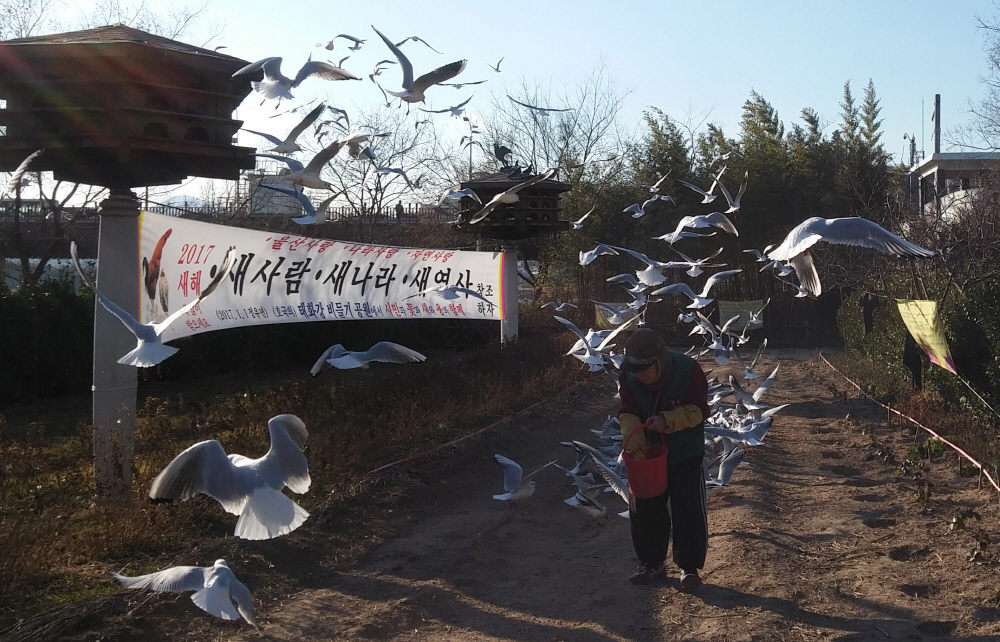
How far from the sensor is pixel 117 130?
530 cm

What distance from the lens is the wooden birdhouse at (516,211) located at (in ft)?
39.3

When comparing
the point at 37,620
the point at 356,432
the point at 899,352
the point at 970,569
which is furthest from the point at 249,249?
the point at 899,352

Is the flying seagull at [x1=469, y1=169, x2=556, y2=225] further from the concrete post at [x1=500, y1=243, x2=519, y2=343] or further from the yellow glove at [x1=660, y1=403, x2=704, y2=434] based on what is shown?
the concrete post at [x1=500, y1=243, x2=519, y2=343]

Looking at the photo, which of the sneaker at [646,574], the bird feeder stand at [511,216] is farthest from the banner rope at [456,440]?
the sneaker at [646,574]

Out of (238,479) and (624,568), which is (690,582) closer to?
(624,568)

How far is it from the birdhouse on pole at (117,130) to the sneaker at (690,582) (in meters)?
3.73

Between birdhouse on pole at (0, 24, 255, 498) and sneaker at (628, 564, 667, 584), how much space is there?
3.46 m

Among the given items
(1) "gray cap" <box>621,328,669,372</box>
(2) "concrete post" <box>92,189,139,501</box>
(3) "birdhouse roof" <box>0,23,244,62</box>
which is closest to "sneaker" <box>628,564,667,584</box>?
(1) "gray cap" <box>621,328,669,372</box>

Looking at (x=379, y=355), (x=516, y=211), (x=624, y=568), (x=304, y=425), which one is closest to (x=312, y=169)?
(x=379, y=355)

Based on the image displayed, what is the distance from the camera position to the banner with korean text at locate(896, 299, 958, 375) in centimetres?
796

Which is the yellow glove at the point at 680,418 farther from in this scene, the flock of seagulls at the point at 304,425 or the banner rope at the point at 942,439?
the banner rope at the point at 942,439

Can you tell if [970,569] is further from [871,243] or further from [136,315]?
[136,315]

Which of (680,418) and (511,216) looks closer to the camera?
(680,418)

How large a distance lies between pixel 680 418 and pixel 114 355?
12.7ft
